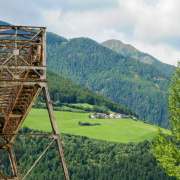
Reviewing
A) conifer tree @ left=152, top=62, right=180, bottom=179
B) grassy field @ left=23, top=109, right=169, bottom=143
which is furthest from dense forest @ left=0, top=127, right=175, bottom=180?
conifer tree @ left=152, top=62, right=180, bottom=179

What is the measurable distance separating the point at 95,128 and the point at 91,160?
89.0 feet

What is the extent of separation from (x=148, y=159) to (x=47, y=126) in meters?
58.3

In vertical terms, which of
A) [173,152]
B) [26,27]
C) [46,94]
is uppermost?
[26,27]

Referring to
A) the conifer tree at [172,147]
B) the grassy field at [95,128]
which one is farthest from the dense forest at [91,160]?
the conifer tree at [172,147]

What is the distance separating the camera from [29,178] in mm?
123000

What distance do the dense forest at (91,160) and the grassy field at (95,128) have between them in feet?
16.8

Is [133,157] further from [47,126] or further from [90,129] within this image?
[47,126]

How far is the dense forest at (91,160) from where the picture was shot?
135125mm

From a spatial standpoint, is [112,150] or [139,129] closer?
[112,150]

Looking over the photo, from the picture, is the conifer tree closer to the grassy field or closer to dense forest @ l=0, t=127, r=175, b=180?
dense forest @ l=0, t=127, r=175, b=180

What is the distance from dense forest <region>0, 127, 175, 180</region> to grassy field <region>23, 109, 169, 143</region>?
5.13 meters

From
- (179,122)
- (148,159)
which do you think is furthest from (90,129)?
(179,122)

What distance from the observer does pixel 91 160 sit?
15500 centimetres

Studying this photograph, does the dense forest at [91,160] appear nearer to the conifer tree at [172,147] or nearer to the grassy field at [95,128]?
the grassy field at [95,128]
